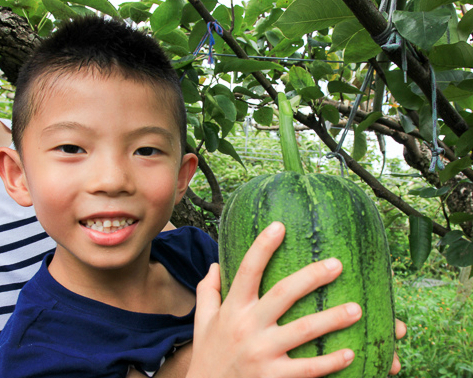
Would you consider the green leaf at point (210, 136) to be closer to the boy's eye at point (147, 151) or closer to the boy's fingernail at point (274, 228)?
the boy's eye at point (147, 151)

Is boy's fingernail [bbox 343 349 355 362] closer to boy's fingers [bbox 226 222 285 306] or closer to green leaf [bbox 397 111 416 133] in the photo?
boy's fingers [bbox 226 222 285 306]

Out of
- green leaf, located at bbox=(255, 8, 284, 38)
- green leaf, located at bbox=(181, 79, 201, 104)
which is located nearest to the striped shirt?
green leaf, located at bbox=(181, 79, 201, 104)

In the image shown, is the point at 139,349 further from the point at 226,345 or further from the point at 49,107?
the point at 49,107

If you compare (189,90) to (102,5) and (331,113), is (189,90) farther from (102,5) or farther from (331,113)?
(331,113)

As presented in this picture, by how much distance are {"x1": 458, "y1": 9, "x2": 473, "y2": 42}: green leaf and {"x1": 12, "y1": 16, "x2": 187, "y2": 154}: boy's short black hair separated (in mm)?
795

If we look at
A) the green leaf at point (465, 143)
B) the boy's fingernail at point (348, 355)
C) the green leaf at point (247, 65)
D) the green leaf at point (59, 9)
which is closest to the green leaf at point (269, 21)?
the green leaf at point (247, 65)

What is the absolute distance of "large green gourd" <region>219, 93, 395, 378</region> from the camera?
75cm

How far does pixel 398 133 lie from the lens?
2059 millimetres

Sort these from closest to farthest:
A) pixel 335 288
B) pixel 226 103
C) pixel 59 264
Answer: pixel 335 288
pixel 59 264
pixel 226 103

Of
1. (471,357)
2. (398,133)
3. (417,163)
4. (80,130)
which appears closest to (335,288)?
(80,130)

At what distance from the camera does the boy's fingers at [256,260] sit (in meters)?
0.74

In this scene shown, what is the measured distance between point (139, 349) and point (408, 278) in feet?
18.5

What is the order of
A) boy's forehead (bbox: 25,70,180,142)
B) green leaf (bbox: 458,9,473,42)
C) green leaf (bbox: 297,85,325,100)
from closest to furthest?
boy's forehead (bbox: 25,70,180,142), green leaf (bbox: 458,9,473,42), green leaf (bbox: 297,85,325,100)

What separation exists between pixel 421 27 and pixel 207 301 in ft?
2.28
